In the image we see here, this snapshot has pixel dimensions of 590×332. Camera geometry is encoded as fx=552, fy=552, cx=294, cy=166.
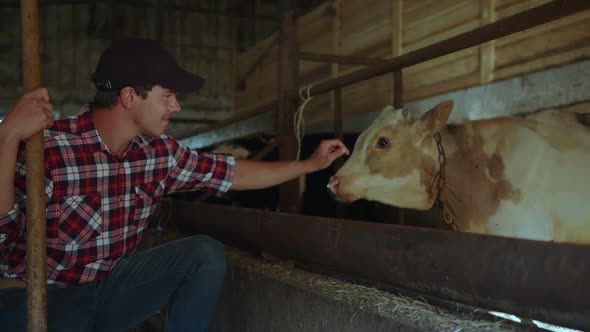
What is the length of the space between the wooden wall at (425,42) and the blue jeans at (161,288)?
3.16 m

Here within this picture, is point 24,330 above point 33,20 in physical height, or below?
below

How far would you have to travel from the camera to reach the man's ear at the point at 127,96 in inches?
77.3

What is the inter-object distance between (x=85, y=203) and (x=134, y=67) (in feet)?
1.67

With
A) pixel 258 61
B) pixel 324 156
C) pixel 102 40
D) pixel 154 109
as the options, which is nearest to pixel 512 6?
pixel 324 156

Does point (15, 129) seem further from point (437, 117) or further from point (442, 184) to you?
point (442, 184)

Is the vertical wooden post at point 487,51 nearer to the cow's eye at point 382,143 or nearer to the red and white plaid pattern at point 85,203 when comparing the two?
the cow's eye at point 382,143

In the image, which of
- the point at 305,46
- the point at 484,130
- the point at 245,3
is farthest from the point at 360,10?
the point at 245,3

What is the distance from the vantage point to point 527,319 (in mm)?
1666

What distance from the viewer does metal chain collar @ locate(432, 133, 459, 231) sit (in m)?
3.02

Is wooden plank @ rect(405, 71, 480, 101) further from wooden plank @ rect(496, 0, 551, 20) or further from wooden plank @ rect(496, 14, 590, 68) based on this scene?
wooden plank @ rect(496, 0, 551, 20)

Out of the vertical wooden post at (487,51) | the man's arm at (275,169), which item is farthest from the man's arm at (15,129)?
the vertical wooden post at (487,51)

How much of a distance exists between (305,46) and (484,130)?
5.47 m

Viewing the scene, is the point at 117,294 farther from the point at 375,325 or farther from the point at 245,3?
the point at 245,3

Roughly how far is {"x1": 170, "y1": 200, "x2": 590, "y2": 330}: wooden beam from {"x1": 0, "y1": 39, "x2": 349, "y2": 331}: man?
524 millimetres
